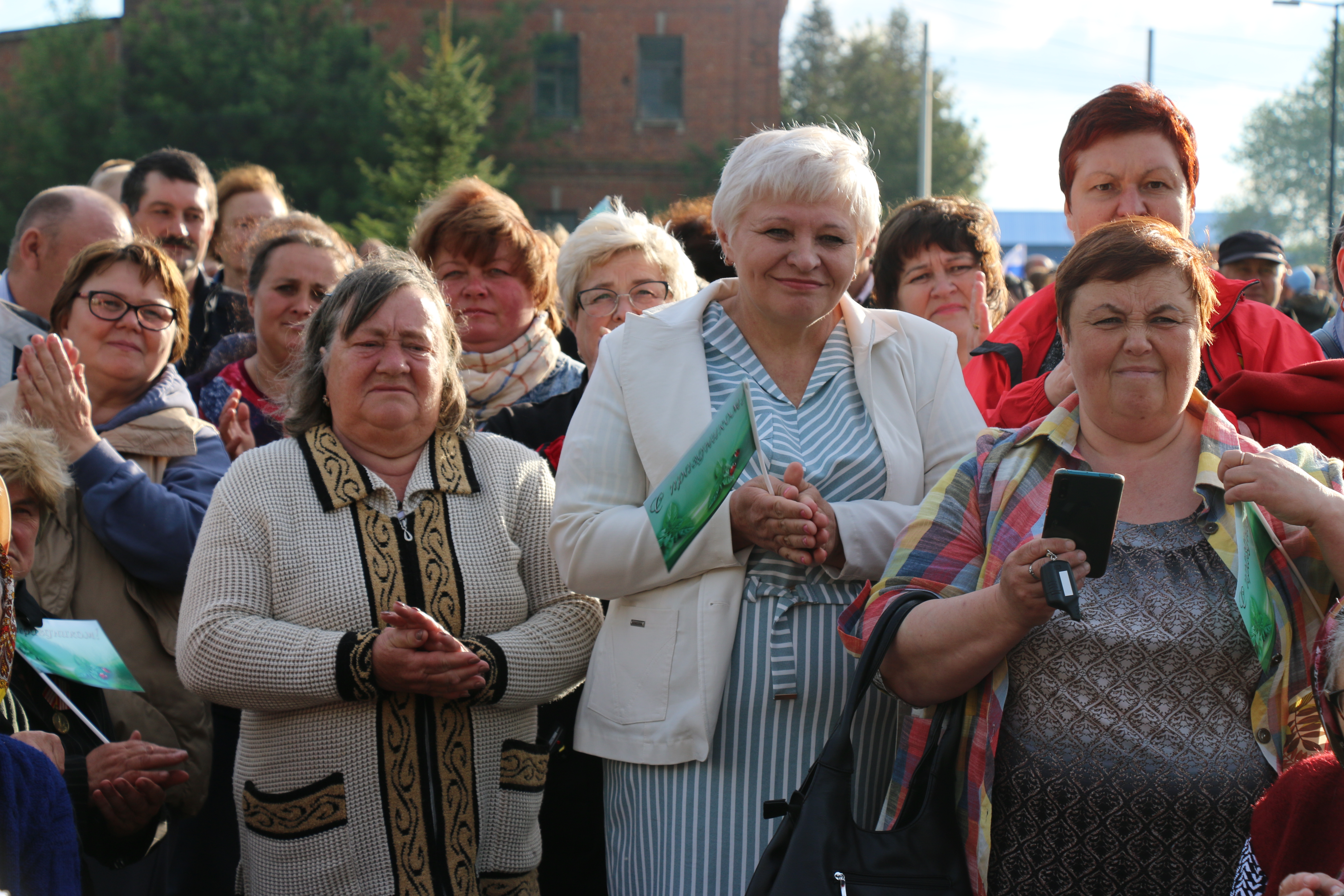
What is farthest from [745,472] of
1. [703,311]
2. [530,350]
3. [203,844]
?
[203,844]

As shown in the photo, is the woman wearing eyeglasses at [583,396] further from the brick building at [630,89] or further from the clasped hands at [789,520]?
the brick building at [630,89]

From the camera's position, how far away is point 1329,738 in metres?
1.90

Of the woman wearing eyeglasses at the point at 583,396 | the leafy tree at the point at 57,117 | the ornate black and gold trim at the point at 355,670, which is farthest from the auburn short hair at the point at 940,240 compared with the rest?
the leafy tree at the point at 57,117

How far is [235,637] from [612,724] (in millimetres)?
869

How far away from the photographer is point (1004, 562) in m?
2.13

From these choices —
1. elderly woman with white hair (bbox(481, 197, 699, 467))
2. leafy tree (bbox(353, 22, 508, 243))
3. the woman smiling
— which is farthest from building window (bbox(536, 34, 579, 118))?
elderly woman with white hair (bbox(481, 197, 699, 467))

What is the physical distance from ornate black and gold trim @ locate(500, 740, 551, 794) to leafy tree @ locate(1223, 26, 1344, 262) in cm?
7764

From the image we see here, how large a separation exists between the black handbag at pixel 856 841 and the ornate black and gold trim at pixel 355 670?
951mm

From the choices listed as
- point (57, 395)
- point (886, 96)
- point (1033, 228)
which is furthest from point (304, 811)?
point (1033, 228)

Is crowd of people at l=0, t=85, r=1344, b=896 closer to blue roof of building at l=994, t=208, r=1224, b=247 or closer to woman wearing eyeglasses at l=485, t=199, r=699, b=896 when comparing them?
woman wearing eyeglasses at l=485, t=199, r=699, b=896

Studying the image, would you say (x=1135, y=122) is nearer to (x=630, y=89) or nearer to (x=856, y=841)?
(x=856, y=841)

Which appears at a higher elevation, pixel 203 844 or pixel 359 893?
pixel 359 893

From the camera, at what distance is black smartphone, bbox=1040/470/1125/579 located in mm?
1904

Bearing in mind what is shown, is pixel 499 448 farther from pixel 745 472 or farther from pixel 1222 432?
pixel 1222 432
